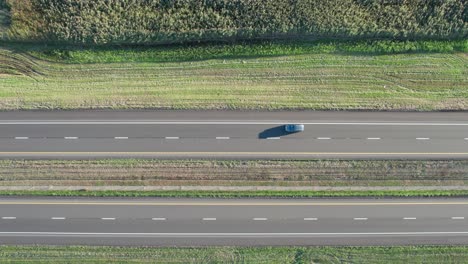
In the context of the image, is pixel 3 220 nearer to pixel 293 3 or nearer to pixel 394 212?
pixel 293 3

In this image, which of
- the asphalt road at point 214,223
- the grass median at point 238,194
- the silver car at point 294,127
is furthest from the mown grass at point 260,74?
the asphalt road at point 214,223

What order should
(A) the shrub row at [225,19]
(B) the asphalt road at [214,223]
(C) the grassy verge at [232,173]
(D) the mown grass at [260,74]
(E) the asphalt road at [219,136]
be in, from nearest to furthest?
(B) the asphalt road at [214,223] → (C) the grassy verge at [232,173] → (E) the asphalt road at [219,136] → (A) the shrub row at [225,19] → (D) the mown grass at [260,74]

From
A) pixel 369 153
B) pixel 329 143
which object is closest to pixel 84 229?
pixel 329 143

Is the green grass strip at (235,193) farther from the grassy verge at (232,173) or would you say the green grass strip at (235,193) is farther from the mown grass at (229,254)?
the mown grass at (229,254)

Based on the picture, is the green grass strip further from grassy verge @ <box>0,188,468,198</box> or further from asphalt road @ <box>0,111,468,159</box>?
asphalt road @ <box>0,111,468,159</box>

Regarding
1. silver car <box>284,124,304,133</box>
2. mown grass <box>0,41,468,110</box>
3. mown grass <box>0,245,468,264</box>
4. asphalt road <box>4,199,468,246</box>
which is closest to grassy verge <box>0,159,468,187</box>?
asphalt road <box>4,199,468,246</box>
